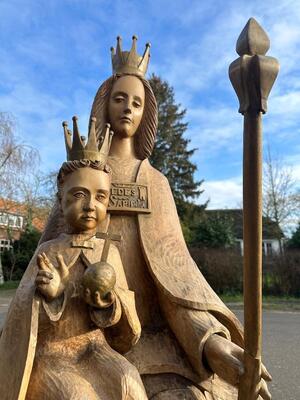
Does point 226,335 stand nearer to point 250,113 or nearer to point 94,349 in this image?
point 94,349

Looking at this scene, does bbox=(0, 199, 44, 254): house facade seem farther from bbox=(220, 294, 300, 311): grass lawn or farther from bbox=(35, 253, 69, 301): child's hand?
bbox=(35, 253, 69, 301): child's hand

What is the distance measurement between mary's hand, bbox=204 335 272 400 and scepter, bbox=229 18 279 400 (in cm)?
22

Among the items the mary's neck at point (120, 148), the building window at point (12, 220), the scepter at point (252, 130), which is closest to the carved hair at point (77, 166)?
the mary's neck at point (120, 148)

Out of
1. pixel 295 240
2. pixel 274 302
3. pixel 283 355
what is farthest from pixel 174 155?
pixel 283 355

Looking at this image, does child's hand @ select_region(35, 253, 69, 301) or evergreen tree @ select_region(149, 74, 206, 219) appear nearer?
child's hand @ select_region(35, 253, 69, 301)

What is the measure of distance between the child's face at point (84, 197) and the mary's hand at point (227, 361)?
0.68 metres

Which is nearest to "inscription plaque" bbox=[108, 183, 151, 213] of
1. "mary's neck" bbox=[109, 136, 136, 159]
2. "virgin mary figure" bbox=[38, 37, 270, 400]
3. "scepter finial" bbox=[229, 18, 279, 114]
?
"virgin mary figure" bbox=[38, 37, 270, 400]

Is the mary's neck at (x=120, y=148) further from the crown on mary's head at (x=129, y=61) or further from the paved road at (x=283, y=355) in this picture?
the paved road at (x=283, y=355)

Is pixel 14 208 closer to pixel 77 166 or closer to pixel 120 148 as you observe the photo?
pixel 120 148

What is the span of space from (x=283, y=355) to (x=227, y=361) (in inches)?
153

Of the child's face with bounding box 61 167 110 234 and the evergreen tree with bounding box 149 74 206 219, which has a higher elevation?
the evergreen tree with bounding box 149 74 206 219

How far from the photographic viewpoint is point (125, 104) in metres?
2.21

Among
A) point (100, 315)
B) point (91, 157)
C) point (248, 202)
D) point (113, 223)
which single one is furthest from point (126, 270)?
point (248, 202)

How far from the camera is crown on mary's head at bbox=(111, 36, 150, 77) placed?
7.45 feet
